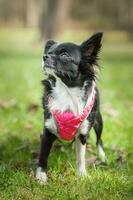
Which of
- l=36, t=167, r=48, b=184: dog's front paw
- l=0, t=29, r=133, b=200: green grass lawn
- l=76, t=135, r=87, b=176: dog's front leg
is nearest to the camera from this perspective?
l=0, t=29, r=133, b=200: green grass lawn

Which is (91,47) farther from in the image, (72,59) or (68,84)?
(68,84)

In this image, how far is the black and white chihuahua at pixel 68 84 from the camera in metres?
4.79

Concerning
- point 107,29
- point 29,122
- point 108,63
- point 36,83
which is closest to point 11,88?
point 36,83

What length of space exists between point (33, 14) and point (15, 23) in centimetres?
156

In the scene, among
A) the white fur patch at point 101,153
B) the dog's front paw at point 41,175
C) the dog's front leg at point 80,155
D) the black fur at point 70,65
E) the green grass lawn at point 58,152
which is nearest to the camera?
the green grass lawn at point 58,152

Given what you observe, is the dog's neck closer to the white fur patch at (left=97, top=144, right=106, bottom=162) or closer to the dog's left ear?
the dog's left ear

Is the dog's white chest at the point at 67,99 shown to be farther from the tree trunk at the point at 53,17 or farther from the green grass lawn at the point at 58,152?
the tree trunk at the point at 53,17

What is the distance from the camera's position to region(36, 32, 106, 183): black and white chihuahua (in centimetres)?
479

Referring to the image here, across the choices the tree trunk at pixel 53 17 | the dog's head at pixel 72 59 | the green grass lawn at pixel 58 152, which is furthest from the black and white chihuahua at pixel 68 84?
the tree trunk at pixel 53 17

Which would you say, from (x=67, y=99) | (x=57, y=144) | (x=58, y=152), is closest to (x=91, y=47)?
(x=67, y=99)

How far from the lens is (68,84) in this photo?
4.91m

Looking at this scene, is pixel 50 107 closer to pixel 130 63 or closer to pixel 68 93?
pixel 68 93

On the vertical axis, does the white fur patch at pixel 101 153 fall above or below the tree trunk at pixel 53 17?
above

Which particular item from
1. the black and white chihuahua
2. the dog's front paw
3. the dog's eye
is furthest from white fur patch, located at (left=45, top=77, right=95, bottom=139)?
the dog's front paw
